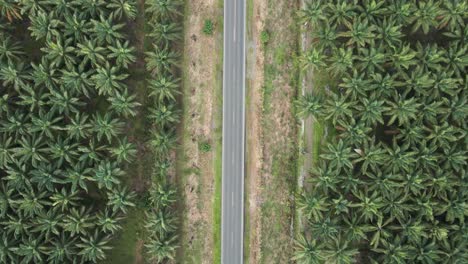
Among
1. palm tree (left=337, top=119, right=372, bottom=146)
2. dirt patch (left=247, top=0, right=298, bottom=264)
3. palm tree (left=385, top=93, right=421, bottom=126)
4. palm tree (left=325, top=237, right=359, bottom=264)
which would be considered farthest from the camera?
dirt patch (left=247, top=0, right=298, bottom=264)

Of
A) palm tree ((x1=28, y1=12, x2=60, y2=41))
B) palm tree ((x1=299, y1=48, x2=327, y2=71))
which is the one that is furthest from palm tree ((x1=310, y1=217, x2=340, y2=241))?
palm tree ((x1=28, y1=12, x2=60, y2=41))

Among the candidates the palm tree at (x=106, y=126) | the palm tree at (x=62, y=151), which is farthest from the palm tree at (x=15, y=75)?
the palm tree at (x=106, y=126)

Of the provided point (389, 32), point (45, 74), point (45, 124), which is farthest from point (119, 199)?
point (389, 32)

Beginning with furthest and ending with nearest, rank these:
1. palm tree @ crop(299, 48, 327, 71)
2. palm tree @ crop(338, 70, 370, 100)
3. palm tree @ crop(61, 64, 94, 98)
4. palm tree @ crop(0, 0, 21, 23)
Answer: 1. palm tree @ crop(299, 48, 327, 71)
2. palm tree @ crop(338, 70, 370, 100)
3. palm tree @ crop(0, 0, 21, 23)
4. palm tree @ crop(61, 64, 94, 98)

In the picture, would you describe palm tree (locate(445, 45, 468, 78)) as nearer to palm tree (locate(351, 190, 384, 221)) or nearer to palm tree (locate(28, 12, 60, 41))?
palm tree (locate(351, 190, 384, 221))

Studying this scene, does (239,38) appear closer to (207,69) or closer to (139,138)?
(207,69)

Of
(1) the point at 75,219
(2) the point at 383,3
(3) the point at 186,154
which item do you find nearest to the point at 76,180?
(1) the point at 75,219

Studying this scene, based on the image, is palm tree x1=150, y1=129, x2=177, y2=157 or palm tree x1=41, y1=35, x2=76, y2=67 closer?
palm tree x1=41, y1=35, x2=76, y2=67

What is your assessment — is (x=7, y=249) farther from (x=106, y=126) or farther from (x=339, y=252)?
(x=339, y=252)
